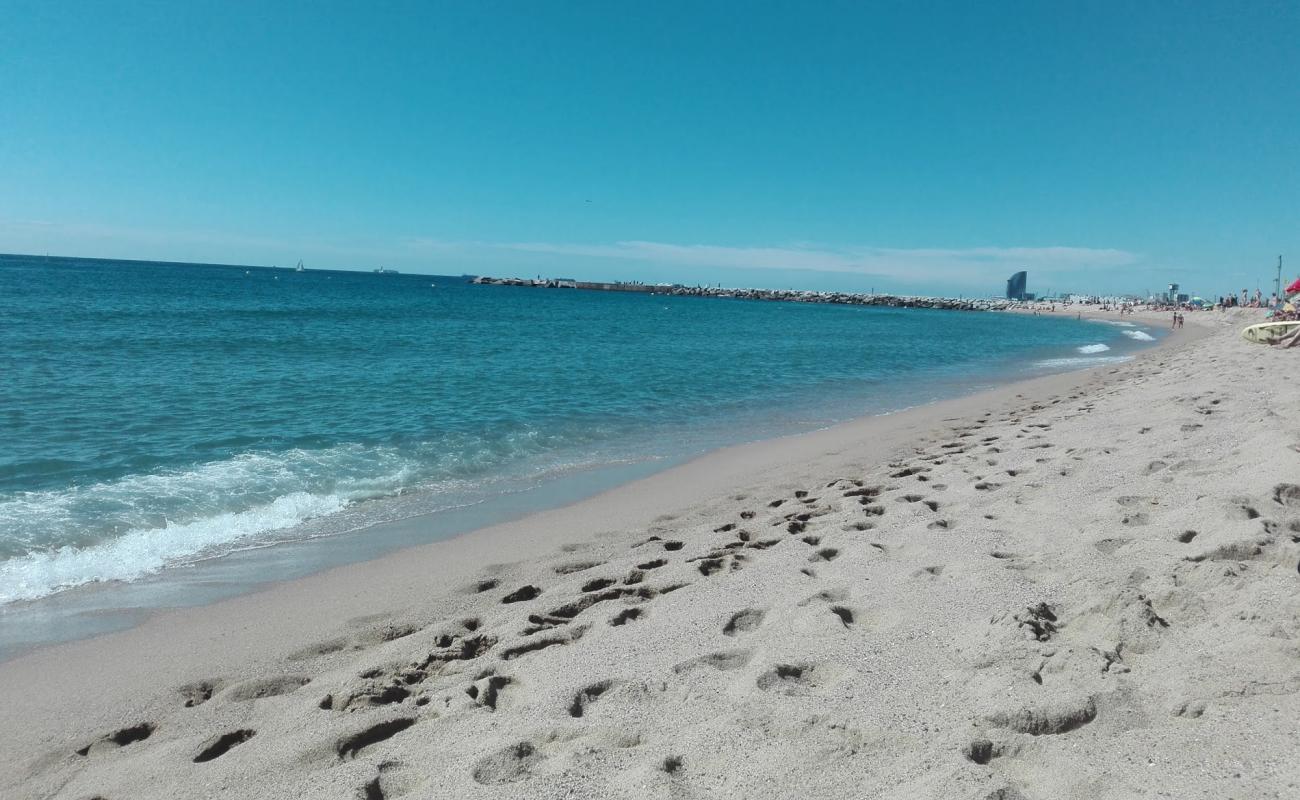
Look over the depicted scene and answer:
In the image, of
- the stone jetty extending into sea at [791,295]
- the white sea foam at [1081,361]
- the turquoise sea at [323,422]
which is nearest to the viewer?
the turquoise sea at [323,422]

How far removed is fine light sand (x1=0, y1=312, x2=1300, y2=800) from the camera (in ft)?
8.60

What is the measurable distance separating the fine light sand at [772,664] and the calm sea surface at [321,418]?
84.4 inches

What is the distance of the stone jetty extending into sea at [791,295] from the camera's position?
113m

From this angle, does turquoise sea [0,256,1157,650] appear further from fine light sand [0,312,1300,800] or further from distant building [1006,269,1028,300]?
distant building [1006,269,1028,300]

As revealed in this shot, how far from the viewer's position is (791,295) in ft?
394

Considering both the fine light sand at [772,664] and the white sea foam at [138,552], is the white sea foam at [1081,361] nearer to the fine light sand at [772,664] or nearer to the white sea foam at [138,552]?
the fine light sand at [772,664]

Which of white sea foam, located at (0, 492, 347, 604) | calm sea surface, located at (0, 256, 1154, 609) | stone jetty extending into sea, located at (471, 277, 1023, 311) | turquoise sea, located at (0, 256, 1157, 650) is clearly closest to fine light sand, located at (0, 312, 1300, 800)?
white sea foam, located at (0, 492, 347, 604)

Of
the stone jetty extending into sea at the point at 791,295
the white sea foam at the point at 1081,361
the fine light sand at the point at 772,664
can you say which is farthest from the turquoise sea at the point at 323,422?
the stone jetty extending into sea at the point at 791,295

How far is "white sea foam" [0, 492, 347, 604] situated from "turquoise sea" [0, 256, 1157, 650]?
2 cm

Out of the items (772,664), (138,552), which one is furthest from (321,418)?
(772,664)

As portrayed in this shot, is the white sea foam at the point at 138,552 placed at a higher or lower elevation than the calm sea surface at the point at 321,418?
lower

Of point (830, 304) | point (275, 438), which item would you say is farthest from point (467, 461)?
point (830, 304)

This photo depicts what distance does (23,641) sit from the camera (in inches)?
195

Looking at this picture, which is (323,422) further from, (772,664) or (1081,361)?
(1081,361)
